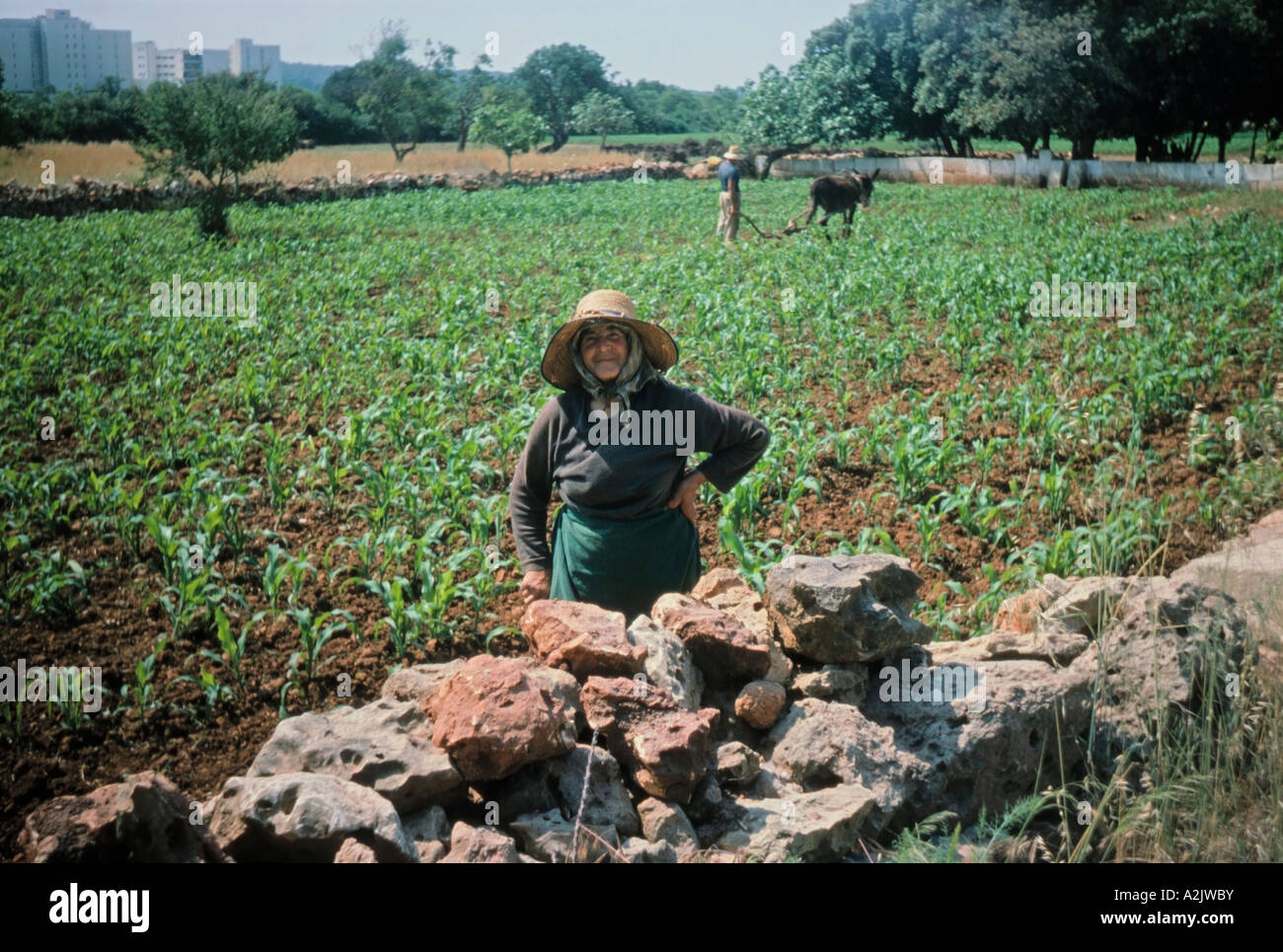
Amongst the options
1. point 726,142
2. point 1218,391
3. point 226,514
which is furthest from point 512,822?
point 726,142

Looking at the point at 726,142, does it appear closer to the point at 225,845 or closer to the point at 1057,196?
the point at 1057,196

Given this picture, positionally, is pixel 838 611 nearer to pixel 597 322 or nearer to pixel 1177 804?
pixel 1177 804

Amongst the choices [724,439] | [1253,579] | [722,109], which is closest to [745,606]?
[724,439]

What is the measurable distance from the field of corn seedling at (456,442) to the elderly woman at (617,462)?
0.65 metres

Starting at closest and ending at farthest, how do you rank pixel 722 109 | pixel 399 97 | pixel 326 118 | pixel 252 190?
1. pixel 252 190
2. pixel 326 118
3. pixel 399 97
4. pixel 722 109

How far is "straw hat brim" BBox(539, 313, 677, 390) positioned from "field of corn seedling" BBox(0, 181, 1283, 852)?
1086 millimetres

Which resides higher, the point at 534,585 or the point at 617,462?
the point at 617,462

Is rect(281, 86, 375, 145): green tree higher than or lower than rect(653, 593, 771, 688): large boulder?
higher

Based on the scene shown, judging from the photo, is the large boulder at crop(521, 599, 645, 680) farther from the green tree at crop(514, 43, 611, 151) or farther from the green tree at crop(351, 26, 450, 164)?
the green tree at crop(514, 43, 611, 151)

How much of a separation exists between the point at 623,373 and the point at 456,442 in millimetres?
3246

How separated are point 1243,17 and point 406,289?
15.0 meters

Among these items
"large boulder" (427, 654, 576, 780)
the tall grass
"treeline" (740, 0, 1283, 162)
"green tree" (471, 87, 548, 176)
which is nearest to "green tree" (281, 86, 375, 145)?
"green tree" (471, 87, 548, 176)

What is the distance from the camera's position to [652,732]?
111 inches

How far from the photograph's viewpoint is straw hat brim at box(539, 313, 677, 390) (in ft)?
11.6
